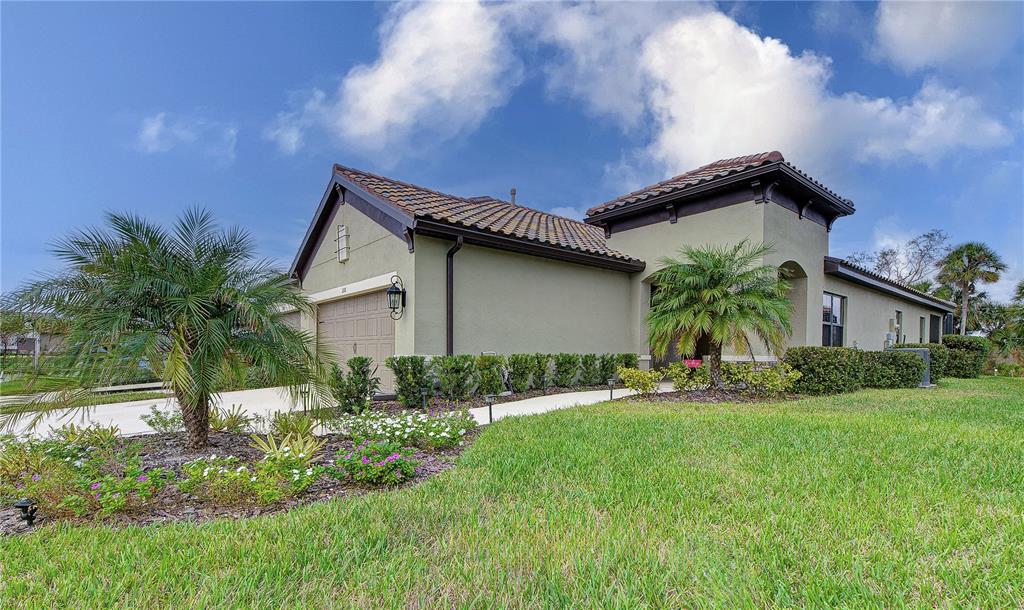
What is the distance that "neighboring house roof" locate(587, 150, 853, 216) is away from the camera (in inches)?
400

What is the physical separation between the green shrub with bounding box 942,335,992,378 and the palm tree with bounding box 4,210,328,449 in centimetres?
2218

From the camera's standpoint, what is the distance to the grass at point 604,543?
222 cm

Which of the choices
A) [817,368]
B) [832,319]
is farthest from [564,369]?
[832,319]

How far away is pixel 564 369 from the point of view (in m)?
10.7

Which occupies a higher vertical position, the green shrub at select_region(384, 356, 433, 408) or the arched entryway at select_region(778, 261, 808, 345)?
the arched entryway at select_region(778, 261, 808, 345)

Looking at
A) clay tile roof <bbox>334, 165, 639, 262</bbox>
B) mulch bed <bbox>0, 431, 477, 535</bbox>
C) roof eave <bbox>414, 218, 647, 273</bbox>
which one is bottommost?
mulch bed <bbox>0, 431, 477, 535</bbox>

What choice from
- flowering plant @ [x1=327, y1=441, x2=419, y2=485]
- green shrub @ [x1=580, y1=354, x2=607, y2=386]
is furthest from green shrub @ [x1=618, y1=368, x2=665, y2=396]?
flowering plant @ [x1=327, y1=441, x2=419, y2=485]

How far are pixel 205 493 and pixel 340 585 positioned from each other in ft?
6.34

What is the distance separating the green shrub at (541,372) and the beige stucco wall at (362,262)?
280 centimetres

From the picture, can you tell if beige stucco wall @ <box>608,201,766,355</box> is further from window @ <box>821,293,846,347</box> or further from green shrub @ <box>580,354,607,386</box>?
window @ <box>821,293,846,347</box>

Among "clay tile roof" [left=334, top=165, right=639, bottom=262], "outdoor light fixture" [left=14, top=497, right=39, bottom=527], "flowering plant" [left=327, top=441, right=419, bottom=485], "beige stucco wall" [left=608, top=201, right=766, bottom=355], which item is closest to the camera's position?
"outdoor light fixture" [left=14, top=497, right=39, bottom=527]

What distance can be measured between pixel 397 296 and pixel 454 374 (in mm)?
2092

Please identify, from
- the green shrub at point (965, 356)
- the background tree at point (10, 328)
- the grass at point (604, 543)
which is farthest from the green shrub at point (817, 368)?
the background tree at point (10, 328)

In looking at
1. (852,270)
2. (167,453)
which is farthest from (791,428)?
(852,270)
